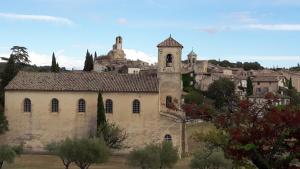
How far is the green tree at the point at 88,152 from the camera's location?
1539 inches

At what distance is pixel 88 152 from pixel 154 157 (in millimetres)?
4685

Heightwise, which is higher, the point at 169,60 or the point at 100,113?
the point at 169,60

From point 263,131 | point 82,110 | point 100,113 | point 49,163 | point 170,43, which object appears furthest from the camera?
point 170,43

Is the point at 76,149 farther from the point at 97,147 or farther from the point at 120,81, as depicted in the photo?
the point at 120,81

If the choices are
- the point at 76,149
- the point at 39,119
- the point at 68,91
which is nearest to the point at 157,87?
the point at 68,91

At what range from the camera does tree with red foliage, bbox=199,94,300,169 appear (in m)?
14.2

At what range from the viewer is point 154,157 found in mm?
39719

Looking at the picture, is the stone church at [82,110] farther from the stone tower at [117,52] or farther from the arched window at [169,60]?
the stone tower at [117,52]

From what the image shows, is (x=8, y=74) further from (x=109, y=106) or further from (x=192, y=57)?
(x=192, y=57)

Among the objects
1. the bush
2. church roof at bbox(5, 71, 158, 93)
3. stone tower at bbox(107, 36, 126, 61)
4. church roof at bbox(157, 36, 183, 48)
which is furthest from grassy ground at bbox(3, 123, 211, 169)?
stone tower at bbox(107, 36, 126, 61)

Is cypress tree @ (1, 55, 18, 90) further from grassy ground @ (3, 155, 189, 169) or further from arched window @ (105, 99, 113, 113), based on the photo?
arched window @ (105, 99, 113, 113)

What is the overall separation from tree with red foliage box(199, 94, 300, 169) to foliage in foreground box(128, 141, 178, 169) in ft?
81.2

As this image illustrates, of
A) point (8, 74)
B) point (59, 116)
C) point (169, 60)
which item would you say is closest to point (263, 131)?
point (59, 116)

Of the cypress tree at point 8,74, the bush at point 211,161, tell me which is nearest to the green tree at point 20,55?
the cypress tree at point 8,74
